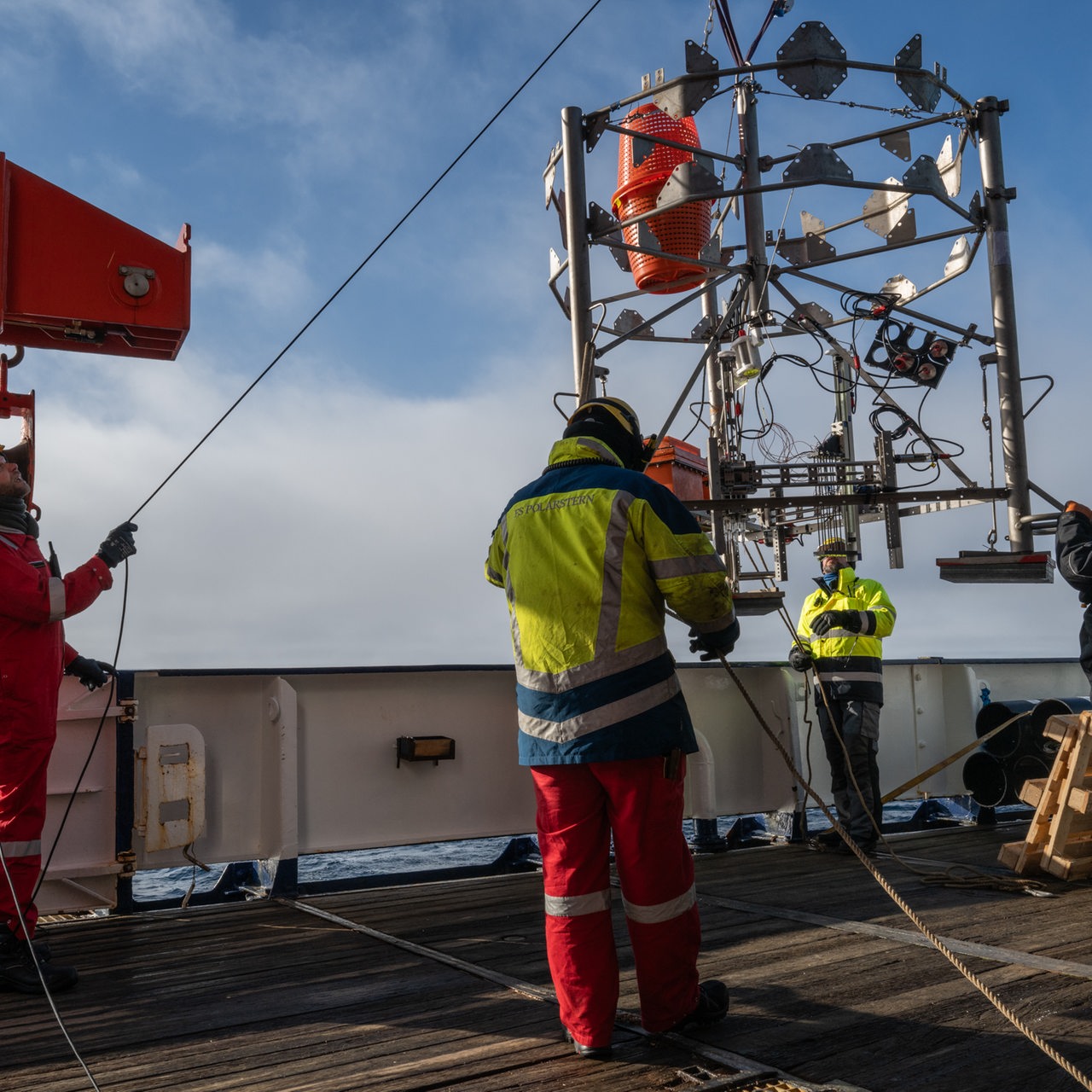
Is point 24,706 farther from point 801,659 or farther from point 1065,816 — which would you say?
point 1065,816

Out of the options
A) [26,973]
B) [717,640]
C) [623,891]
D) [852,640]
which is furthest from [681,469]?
[26,973]

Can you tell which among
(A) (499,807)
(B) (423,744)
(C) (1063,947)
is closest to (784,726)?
(A) (499,807)

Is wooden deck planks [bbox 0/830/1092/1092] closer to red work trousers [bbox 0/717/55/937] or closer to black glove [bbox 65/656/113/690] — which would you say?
red work trousers [bbox 0/717/55/937]

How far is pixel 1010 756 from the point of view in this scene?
7.27m

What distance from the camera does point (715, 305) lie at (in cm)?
853

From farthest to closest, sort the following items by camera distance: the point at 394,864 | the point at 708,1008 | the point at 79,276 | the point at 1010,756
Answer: the point at 394,864, the point at 1010,756, the point at 79,276, the point at 708,1008

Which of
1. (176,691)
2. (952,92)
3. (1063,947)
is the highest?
(952,92)

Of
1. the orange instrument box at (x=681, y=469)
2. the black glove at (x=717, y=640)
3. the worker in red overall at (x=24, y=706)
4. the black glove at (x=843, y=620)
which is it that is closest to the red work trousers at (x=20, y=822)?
the worker in red overall at (x=24, y=706)

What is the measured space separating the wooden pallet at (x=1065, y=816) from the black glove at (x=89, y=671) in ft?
15.1

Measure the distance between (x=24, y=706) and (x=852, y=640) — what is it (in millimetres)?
4781

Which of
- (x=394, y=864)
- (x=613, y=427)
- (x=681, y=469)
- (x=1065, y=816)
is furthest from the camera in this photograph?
(x=394, y=864)

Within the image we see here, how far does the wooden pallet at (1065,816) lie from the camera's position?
207 inches

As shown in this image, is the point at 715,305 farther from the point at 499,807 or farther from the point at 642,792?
the point at 642,792

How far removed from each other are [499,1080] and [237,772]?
11.1 feet
